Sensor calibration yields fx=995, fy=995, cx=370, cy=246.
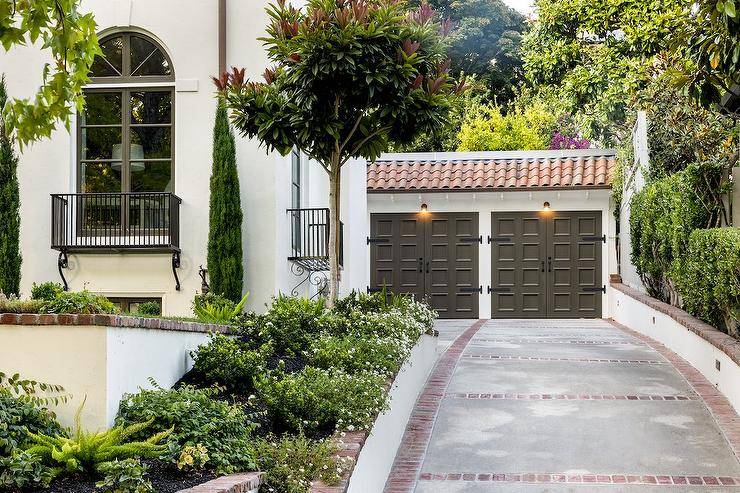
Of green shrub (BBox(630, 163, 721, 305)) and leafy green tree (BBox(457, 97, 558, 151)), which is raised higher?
leafy green tree (BBox(457, 97, 558, 151))

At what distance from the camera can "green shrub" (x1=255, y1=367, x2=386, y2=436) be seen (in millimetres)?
7957

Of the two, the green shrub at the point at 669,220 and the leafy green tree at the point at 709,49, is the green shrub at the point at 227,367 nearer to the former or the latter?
the leafy green tree at the point at 709,49

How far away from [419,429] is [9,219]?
24.5 feet

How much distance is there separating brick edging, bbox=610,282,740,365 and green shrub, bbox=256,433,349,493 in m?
5.45

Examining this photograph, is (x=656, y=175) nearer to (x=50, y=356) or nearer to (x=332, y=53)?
(x=332, y=53)

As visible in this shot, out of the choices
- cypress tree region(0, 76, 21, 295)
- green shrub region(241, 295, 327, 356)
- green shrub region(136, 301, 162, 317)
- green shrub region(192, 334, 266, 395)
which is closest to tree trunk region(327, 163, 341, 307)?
green shrub region(241, 295, 327, 356)

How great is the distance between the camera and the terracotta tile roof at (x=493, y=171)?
22531mm

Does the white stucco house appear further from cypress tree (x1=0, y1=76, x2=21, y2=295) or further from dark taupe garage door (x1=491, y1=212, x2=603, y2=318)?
dark taupe garage door (x1=491, y1=212, x2=603, y2=318)

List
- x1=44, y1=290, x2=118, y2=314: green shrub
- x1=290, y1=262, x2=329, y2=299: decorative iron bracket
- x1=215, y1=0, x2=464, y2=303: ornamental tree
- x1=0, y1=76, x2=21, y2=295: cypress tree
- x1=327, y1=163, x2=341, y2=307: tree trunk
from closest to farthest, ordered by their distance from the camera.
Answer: x1=44, y1=290, x2=118, y2=314: green shrub, x1=215, y1=0, x2=464, y2=303: ornamental tree, x1=327, y1=163, x2=341, y2=307: tree trunk, x1=0, y1=76, x2=21, y2=295: cypress tree, x1=290, y1=262, x2=329, y2=299: decorative iron bracket

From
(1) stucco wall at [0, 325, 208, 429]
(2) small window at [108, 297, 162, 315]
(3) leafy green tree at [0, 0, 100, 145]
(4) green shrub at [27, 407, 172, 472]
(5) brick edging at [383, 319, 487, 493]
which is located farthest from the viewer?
(2) small window at [108, 297, 162, 315]

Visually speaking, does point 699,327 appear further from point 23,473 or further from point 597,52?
point 597,52

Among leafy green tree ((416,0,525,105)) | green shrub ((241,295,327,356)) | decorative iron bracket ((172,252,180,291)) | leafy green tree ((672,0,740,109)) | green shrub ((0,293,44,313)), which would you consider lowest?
green shrub ((241,295,327,356))

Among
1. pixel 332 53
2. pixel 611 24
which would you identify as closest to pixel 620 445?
pixel 332 53

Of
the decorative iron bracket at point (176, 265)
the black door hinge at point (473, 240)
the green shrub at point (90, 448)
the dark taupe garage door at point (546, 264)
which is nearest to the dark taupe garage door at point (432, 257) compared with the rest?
the black door hinge at point (473, 240)
